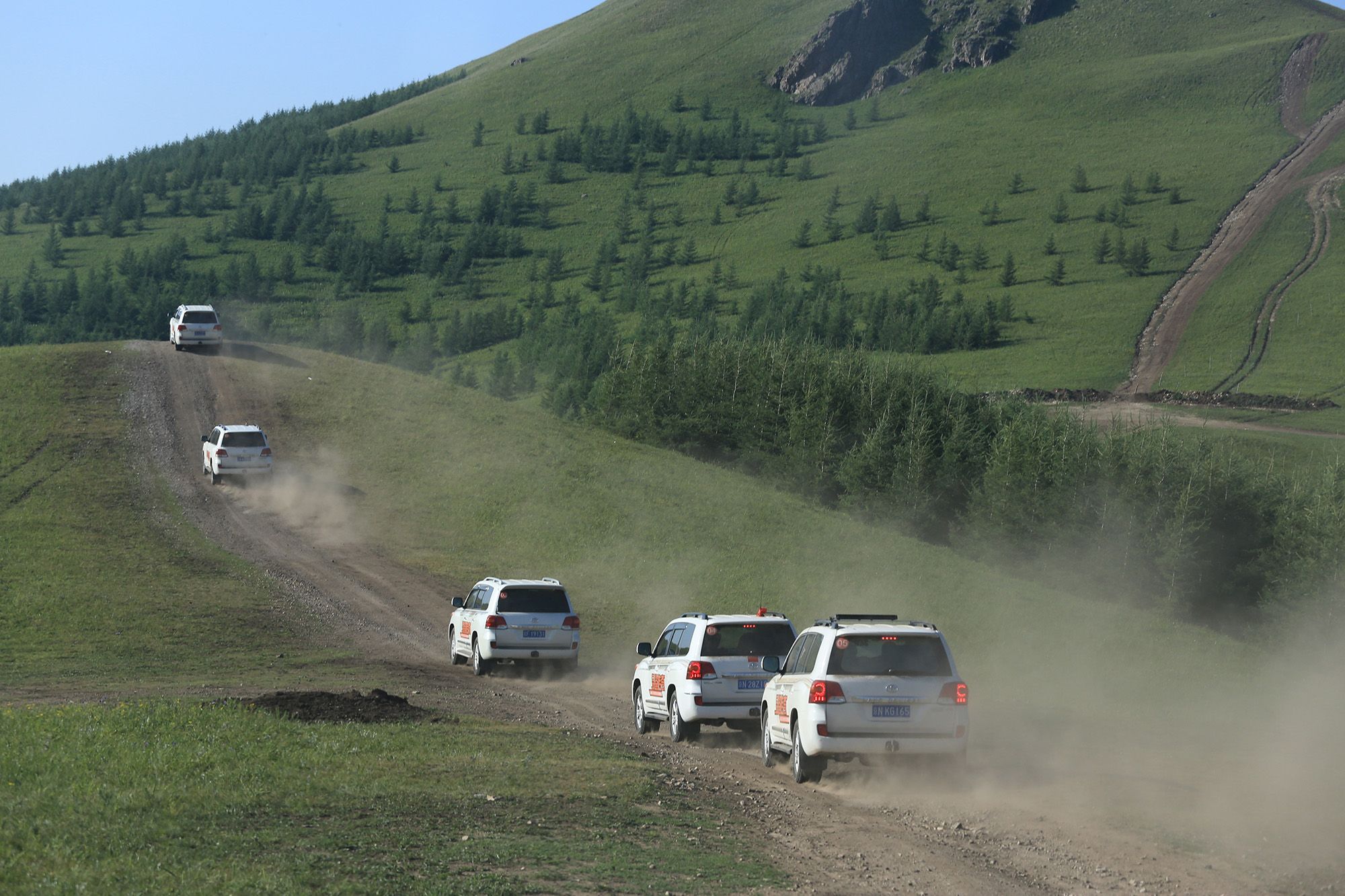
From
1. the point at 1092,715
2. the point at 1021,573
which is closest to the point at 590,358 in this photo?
the point at 1021,573

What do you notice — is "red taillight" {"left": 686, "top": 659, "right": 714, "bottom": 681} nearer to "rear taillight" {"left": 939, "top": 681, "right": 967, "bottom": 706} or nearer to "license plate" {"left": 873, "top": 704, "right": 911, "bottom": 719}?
"license plate" {"left": 873, "top": 704, "right": 911, "bottom": 719}

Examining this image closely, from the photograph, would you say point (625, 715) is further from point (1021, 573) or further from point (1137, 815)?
point (1021, 573)

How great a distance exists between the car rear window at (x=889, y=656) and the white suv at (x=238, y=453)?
133 feet

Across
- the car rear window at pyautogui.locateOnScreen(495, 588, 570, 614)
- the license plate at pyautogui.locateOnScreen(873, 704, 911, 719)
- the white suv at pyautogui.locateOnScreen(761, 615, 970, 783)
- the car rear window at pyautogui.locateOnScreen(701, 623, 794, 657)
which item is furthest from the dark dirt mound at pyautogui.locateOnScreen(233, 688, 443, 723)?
the license plate at pyautogui.locateOnScreen(873, 704, 911, 719)

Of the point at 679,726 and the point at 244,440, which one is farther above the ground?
the point at 244,440

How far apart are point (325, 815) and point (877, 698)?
22.1 ft

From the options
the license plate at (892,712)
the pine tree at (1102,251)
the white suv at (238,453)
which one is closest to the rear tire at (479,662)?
the license plate at (892,712)

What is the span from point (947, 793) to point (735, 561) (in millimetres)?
28586

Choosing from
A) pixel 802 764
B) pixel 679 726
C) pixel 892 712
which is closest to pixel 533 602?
pixel 679 726

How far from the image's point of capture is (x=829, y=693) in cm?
1503

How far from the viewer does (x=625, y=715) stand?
23.0 m

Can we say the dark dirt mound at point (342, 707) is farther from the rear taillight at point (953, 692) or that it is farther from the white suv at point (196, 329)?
the white suv at point (196, 329)

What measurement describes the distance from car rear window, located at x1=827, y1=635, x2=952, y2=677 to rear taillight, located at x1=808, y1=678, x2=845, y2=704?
0.66ft

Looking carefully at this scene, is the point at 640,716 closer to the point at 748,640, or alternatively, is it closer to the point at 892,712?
the point at 748,640
